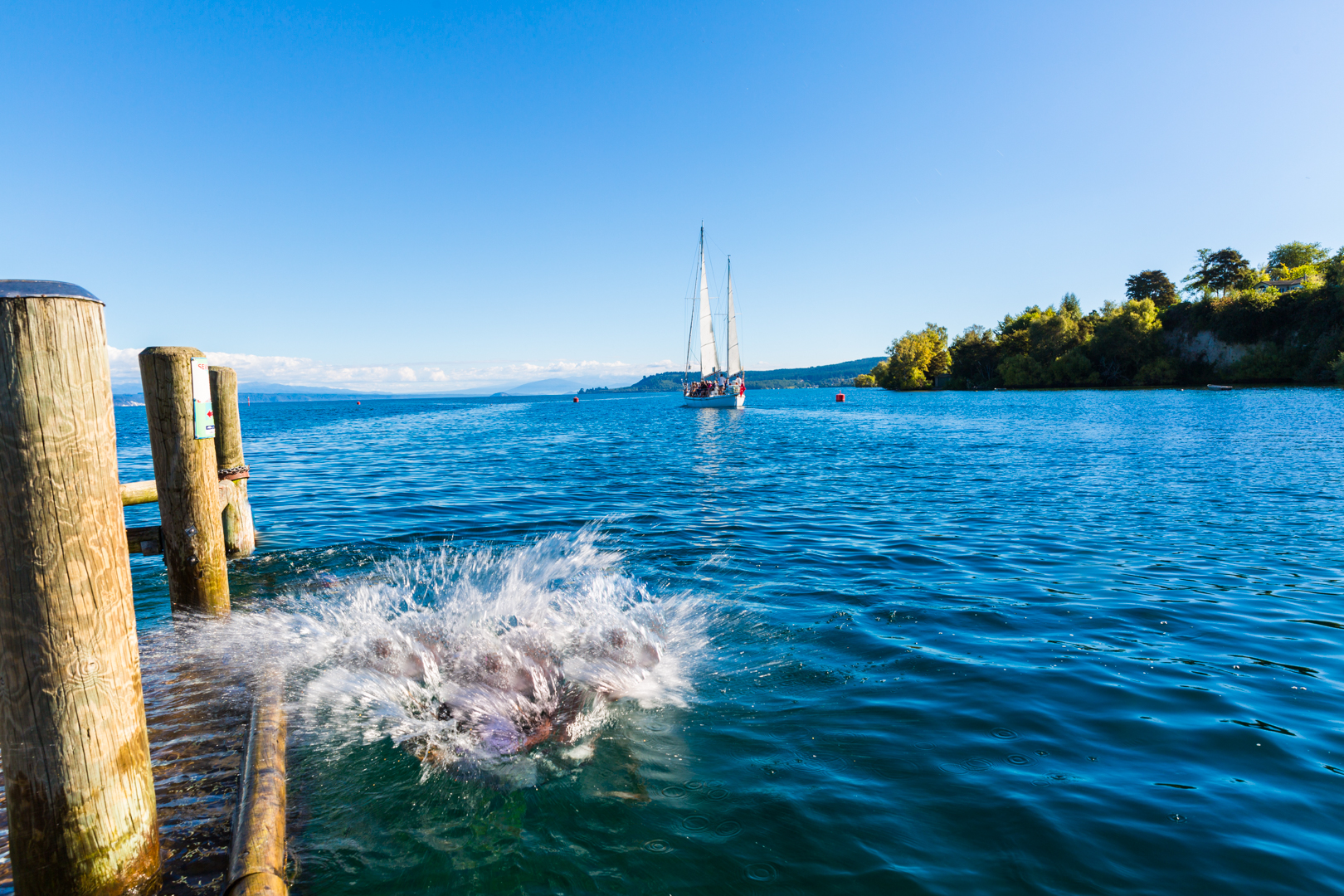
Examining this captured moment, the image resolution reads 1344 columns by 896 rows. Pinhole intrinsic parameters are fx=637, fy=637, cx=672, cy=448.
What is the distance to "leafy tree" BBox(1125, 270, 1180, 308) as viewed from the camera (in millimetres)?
128750

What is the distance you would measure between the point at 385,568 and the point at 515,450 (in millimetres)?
22708

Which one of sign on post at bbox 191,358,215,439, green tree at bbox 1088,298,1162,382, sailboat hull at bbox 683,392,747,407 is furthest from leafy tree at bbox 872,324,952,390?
→ sign on post at bbox 191,358,215,439

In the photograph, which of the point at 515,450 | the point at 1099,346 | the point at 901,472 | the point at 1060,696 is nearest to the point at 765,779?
the point at 1060,696

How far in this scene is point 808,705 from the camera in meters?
5.51

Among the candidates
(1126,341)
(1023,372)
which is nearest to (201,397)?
(1126,341)

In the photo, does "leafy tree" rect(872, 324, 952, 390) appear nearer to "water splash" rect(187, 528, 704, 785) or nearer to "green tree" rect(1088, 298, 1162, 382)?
"green tree" rect(1088, 298, 1162, 382)

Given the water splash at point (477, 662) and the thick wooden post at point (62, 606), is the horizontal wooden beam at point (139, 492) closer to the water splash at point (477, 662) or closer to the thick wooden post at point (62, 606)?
the water splash at point (477, 662)

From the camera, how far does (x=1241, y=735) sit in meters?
4.99

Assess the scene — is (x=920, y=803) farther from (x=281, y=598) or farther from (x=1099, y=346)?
(x=1099, y=346)

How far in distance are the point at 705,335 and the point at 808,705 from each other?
2845 inches

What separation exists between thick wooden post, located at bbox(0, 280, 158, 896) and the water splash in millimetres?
1820

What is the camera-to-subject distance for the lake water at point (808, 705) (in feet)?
12.2

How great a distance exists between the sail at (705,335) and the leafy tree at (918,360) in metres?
80.9

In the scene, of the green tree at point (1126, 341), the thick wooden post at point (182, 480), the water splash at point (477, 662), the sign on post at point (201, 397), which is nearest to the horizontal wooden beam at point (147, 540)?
the thick wooden post at point (182, 480)
